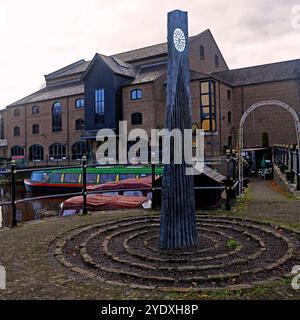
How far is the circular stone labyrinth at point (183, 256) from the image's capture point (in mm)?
3471

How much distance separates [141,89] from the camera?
36.3 metres

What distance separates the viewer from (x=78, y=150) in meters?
41.0

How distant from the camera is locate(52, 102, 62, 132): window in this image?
1711 inches

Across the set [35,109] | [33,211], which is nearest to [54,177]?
[33,211]

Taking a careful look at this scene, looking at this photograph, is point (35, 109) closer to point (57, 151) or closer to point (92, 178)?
point (57, 151)

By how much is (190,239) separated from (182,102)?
6.59 feet

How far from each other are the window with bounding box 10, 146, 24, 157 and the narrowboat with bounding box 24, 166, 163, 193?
68.9 feet

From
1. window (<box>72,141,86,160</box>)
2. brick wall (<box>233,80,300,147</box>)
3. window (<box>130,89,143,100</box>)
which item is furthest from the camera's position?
window (<box>72,141,86,160</box>)

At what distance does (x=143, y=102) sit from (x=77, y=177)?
46.7 feet

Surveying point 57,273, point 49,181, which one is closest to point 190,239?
A: point 57,273

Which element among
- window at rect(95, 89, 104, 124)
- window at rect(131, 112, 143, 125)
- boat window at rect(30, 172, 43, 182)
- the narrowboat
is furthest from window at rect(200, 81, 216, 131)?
boat window at rect(30, 172, 43, 182)

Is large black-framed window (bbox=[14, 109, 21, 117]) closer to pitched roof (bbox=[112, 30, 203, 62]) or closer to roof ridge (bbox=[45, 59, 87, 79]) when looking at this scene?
roof ridge (bbox=[45, 59, 87, 79])

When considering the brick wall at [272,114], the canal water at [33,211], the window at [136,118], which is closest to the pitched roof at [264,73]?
the brick wall at [272,114]
